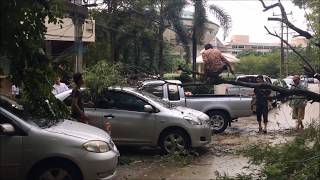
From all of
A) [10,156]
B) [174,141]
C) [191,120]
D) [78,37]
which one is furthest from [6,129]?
[78,37]

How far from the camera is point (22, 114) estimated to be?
762 centimetres

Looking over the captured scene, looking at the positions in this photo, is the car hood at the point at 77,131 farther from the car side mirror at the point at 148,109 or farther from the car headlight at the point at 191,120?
the car headlight at the point at 191,120

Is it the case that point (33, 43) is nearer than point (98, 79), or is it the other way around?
point (33, 43)

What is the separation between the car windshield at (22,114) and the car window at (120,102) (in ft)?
9.84

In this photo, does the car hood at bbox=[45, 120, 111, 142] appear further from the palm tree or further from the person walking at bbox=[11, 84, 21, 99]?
the palm tree

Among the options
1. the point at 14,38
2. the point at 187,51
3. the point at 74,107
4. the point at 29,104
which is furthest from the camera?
the point at 187,51

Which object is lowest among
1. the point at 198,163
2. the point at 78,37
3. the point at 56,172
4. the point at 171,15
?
the point at 198,163

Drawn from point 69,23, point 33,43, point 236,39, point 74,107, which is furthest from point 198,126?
point 236,39

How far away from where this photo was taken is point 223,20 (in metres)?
30.1

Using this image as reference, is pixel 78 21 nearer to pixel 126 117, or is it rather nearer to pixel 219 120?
pixel 219 120

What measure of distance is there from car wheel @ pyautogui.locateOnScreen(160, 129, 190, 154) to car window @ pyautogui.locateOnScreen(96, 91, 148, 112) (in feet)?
2.48

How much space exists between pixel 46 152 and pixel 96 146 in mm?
736

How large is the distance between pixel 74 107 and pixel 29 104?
1.70m

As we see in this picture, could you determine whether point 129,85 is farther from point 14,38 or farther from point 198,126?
point 14,38
